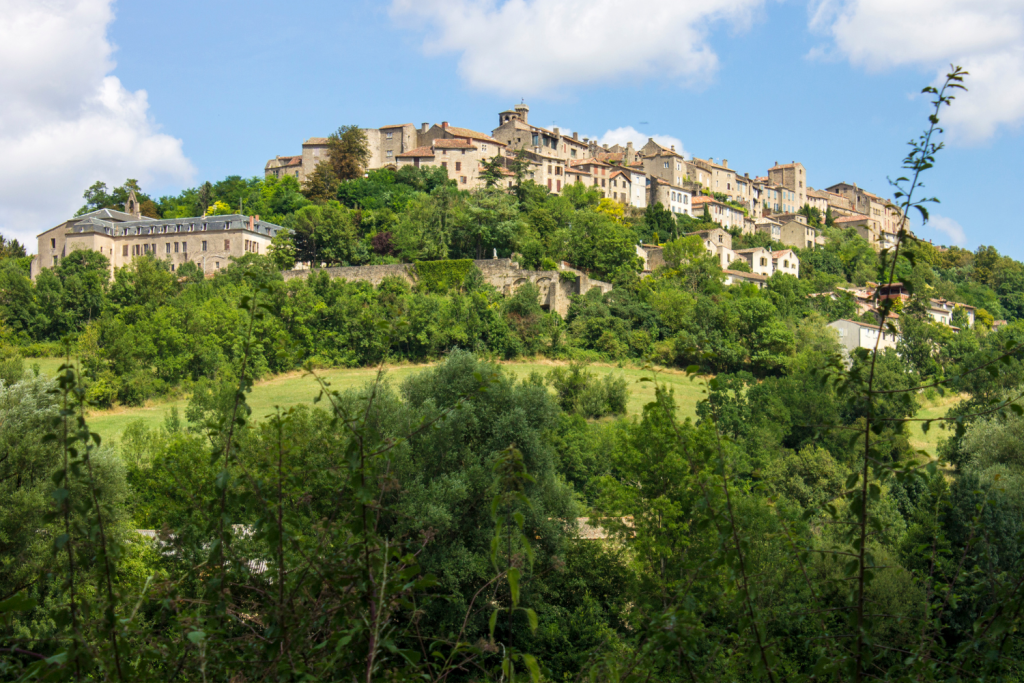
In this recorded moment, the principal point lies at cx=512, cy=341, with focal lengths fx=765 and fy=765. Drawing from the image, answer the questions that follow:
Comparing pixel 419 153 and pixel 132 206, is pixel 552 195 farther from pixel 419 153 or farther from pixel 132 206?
pixel 132 206

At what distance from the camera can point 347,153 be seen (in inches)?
2628

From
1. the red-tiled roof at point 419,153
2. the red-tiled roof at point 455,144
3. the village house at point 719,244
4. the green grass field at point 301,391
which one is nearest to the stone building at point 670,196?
the village house at point 719,244

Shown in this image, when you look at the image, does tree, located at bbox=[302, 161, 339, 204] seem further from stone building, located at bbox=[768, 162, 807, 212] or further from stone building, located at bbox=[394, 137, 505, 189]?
stone building, located at bbox=[768, 162, 807, 212]

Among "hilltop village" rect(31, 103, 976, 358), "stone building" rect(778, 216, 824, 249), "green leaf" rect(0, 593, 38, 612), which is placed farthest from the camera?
"stone building" rect(778, 216, 824, 249)

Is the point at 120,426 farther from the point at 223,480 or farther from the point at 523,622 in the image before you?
the point at 223,480

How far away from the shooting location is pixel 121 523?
49.8 ft

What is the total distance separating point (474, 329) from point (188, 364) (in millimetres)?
15324

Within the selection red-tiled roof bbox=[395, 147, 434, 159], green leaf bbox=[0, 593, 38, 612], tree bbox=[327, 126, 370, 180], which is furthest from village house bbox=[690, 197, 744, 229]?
green leaf bbox=[0, 593, 38, 612]

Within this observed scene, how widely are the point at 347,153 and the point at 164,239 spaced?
18228 mm

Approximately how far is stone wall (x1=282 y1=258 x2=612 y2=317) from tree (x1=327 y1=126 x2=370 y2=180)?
2191cm

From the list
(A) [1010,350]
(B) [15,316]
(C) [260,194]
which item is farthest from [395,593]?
(C) [260,194]

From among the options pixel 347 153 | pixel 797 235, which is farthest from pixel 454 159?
pixel 797 235

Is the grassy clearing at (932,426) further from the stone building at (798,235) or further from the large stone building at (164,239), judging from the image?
the large stone building at (164,239)

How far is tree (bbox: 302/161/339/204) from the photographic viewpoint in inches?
2466
